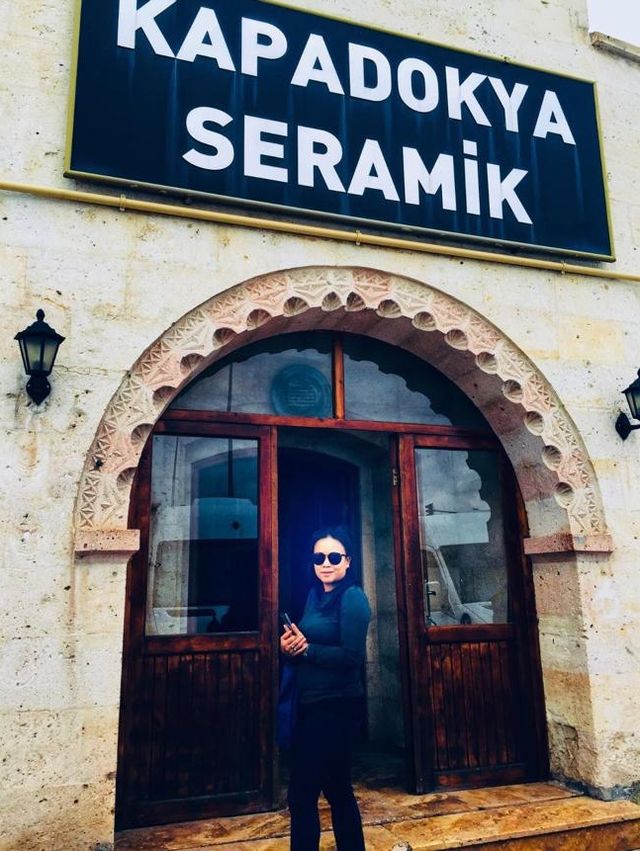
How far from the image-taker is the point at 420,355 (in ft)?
15.5

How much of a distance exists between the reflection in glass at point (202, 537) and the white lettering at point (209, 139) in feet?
5.31

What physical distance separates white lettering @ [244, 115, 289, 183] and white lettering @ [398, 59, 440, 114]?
98cm

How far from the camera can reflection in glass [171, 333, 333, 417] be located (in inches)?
170

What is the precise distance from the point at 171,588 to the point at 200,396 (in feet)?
3.76

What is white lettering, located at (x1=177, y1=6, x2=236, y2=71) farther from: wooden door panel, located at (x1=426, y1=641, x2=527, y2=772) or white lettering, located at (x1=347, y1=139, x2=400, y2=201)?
wooden door panel, located at (x1=426, y1=641, x2=527, y2=772)

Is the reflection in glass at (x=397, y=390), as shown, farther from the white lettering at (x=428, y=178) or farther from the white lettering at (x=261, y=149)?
the white lettering at (x=261, y=149)

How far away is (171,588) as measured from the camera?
4.04m

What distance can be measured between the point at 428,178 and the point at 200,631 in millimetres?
3197

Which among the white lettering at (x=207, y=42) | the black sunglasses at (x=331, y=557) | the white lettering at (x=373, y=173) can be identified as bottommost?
the black sunglasses at (x=331, y=557)

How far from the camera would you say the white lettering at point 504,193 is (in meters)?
4.79

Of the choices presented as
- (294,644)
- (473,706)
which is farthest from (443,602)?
(294,644)

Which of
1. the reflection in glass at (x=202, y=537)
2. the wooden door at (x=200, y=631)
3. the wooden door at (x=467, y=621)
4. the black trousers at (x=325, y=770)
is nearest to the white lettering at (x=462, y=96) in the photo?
the wooden door at (x=467, y=621)

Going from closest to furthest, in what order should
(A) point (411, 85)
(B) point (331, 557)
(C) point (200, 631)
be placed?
(B) point (331, 557) → (C) point (200, 631) → (A) point (411, 85)

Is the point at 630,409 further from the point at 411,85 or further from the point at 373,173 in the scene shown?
the point at 411,85
